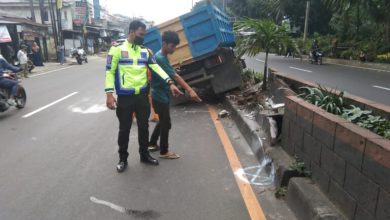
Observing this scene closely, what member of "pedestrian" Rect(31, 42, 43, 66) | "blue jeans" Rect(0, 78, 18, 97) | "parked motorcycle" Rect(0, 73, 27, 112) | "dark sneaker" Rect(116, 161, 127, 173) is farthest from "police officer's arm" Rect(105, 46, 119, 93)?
"pedestrian" Rect(31, 42, 43, 66)

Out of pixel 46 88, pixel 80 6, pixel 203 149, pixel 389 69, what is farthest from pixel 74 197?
pixel 80 6

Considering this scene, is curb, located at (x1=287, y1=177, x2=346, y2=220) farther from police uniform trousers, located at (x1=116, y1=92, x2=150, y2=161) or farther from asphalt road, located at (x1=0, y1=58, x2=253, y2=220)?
police uniform trousers, located at (x1=116, y1=92, x2=150, y2=161)

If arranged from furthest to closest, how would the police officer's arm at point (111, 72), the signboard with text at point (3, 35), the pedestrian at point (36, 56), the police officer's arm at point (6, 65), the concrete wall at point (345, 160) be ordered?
the pedestrian at point (36, 56), the signboard with text at point (3, 35), the police officer's arm at point (6, 65), the police officer's arm at point (111, 72), the concrete wall at point (345, 160)

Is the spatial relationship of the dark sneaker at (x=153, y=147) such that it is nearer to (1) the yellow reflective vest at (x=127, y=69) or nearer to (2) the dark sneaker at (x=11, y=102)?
(1) the yellow reflective vest at (x=127, y=69)

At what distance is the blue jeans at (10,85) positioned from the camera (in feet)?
30.1

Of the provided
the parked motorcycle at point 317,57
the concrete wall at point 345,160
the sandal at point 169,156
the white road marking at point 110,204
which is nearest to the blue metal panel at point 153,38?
the sandal at point 169,156

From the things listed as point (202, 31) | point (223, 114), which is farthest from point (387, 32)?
point (223, 114)

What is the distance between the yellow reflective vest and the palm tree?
417cm

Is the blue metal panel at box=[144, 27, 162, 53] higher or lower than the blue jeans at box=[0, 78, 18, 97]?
higher

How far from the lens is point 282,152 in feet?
15.7

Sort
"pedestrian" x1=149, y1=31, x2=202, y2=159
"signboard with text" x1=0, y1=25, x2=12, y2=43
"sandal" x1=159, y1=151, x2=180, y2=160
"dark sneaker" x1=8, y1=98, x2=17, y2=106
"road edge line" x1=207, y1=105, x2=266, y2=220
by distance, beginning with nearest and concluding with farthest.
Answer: "road edge line" x1=207, y1=105, x2=266, y2=220 → "pedestrian" x1=149, y1=31, x2=202, y2=159 → "sandal" x1=159, y1=151, x2=180, y2=160 → "dark sneaker" x1=8, y1=98, x2=17, y2=106 → "signboard with text" x1=0, y1=25, x2=12, y2=43

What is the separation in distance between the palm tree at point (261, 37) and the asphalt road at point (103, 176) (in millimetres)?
2008

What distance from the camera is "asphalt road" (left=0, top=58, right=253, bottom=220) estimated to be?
3.82 metres

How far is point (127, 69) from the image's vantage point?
186 inches
